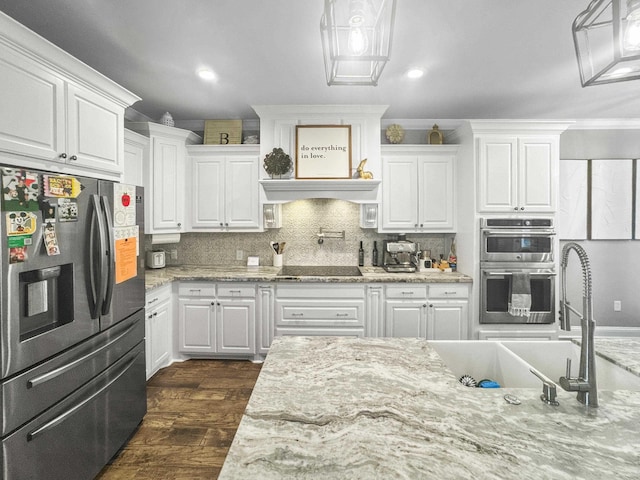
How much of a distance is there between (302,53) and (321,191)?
1.49 meters

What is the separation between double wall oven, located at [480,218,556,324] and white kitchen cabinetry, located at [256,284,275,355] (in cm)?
212

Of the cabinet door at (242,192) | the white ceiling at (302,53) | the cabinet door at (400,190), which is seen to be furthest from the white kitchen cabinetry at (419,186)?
the cabinet door at (242,192)

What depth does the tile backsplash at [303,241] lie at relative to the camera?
4.04 metres

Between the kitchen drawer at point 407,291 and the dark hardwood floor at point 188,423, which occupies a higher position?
the kitchen drawer at point 407,291

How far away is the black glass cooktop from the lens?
11.7 feet

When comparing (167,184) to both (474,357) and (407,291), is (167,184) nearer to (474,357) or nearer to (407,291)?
(407,291)

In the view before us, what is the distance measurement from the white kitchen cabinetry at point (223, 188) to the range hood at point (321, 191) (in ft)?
0.73

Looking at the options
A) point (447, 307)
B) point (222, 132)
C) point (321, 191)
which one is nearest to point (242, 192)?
point (222, 132)

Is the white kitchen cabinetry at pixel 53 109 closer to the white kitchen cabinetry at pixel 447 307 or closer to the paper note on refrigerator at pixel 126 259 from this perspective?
the paper note on refrigerator at pixel 126 259

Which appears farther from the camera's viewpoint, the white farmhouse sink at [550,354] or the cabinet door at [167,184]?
the cabinet door at [167,184]

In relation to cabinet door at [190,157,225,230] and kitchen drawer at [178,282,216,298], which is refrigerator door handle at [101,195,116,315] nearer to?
kitchen drawer at [178,282,216,298]

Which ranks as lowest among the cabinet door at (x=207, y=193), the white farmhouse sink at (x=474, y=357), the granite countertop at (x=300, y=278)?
the white farmhouse sink at (x=474, y=357)

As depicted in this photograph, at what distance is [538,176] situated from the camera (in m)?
3.33

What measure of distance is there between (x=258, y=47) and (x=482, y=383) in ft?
7.97
